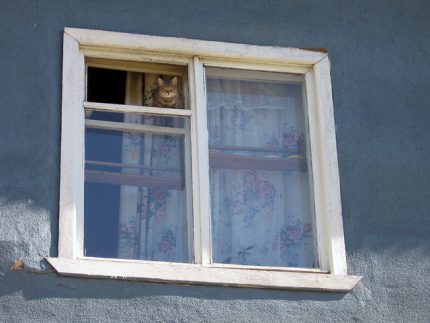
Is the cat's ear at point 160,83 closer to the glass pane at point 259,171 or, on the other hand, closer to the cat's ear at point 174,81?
the cat's ear at point 174,81

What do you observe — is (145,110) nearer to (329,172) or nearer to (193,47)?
(193,47)

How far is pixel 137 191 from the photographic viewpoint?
7.47m

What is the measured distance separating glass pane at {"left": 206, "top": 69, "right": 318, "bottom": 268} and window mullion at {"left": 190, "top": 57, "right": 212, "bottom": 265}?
116 mm

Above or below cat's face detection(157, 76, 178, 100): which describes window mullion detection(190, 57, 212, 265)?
below

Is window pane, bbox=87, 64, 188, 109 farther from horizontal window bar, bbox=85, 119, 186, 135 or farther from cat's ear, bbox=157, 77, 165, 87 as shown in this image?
horizontal window bar, bbox=85, 119, 186, 135

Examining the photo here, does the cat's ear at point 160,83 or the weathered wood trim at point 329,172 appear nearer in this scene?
the weathered wood trim at point 329,172

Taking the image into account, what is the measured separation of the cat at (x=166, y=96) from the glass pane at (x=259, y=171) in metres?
0.22

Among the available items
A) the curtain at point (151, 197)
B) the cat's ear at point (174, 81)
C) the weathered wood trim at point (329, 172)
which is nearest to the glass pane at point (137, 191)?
the curtain at point (151, 197)

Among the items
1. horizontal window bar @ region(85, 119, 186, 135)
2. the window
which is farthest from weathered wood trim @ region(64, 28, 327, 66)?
horizontal window bar @ region(85, 119, 186, 135)

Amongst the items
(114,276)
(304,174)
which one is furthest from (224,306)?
(304,174)

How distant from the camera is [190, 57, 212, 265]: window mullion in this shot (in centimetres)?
729

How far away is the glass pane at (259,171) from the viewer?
7508 millimetres

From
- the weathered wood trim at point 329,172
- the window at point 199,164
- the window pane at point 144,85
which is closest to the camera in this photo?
the window at point 199,164

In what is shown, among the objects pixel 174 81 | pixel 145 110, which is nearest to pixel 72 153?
pixel 145 110
